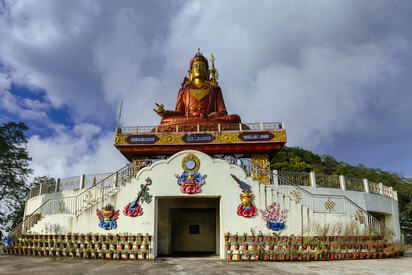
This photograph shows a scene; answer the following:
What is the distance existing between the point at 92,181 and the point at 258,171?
28.0 ft

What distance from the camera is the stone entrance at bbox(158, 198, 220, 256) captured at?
13.1 metres

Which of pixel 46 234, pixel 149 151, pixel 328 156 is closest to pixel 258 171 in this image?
pixel 149 151

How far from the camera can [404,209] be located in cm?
2731

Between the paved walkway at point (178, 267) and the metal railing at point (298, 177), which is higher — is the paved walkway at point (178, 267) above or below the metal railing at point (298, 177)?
below

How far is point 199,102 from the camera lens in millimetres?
21781

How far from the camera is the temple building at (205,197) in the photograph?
1037 cm

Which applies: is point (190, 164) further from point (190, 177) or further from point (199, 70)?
point (199, 70)

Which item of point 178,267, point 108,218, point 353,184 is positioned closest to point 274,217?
point 178,267

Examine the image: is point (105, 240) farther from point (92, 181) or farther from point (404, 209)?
point (404, 209)

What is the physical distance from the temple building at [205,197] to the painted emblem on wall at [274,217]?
36 millimetres

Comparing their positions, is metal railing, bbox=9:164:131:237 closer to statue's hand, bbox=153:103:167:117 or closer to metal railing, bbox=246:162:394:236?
metal railing, bbox=246:162:394:236

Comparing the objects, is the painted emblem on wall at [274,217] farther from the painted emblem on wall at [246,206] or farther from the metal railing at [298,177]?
the metal railing at [298,177]

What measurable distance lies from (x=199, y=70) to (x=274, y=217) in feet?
51.8

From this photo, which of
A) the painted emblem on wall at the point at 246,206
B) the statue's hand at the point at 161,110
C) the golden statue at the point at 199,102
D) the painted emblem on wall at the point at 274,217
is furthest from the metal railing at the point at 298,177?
the statue's hand at the point at 161,110
